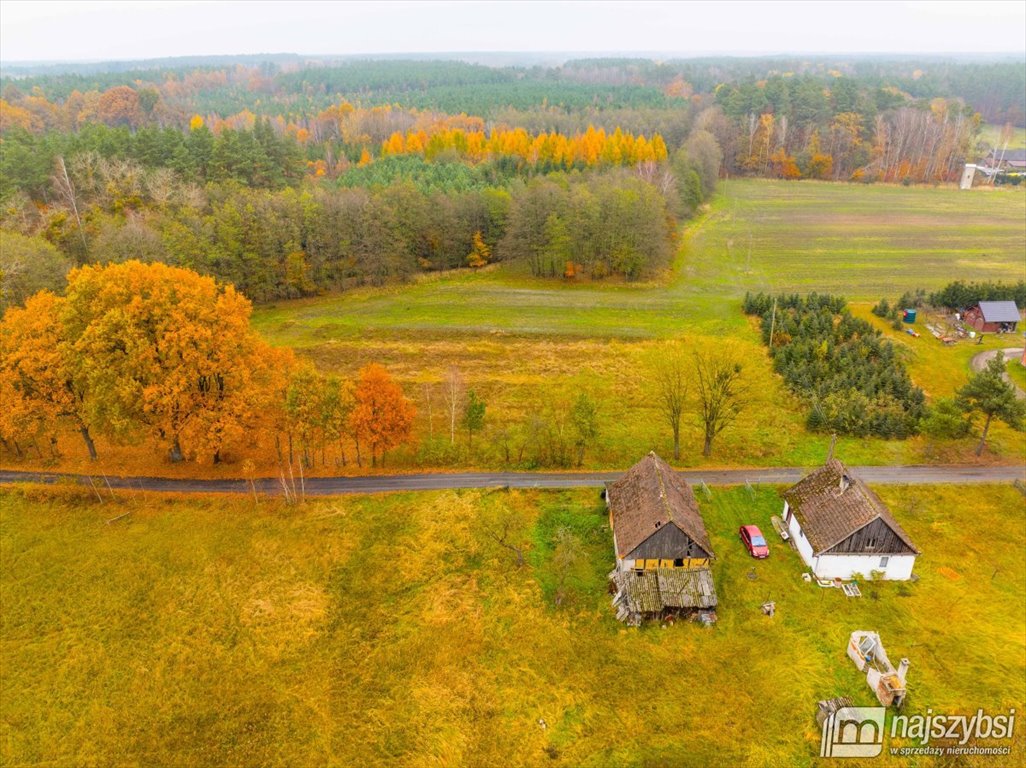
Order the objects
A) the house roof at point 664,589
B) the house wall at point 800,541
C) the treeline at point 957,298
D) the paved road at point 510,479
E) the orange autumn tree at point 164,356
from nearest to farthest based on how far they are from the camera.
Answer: the house roof at point 664,589 < the house wall at point 800,541 < the orange autumn tree at point 164,356 < the paved road at point 510,479 < the treeline at point 957,298

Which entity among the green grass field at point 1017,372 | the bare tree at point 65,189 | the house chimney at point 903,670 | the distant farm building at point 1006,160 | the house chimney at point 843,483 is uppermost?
the bare tree at point 65,189

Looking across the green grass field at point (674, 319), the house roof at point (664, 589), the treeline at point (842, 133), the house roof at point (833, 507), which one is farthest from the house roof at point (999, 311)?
the treeline at point (842, 133)

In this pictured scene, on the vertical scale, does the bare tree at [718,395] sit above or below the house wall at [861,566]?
above

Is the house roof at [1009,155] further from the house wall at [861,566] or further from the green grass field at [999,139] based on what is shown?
the house wall at [861,566]

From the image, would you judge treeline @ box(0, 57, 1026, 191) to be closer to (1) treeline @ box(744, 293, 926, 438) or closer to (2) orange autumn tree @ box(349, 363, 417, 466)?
(1) treeline @ box(744, 293, 926, 438)

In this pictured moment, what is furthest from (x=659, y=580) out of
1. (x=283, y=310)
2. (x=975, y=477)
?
(x=283, y=310)

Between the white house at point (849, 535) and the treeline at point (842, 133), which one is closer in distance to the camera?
the white house at point (849, 535)

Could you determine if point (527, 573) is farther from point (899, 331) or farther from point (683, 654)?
point (899, 331)
